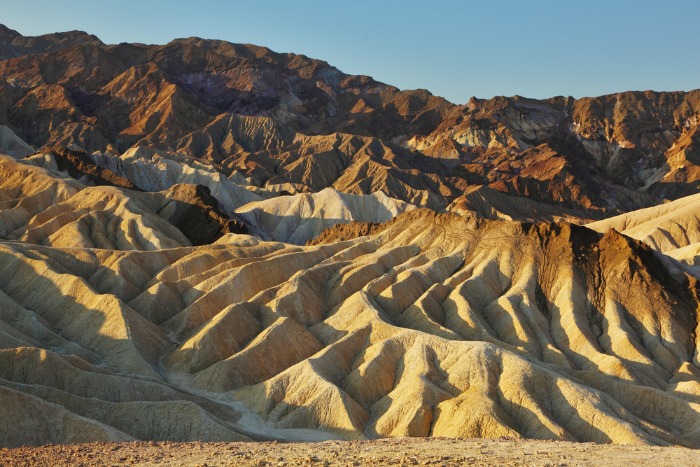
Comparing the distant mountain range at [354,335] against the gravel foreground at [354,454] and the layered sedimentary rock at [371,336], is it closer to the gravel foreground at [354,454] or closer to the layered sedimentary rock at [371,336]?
the layered sedimentary rock at [371,336]

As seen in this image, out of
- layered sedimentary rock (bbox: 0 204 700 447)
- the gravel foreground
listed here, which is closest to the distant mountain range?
layered sedimentary rock (bbox: 0 204 700 447)

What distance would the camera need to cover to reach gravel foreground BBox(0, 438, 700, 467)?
35.0 meters

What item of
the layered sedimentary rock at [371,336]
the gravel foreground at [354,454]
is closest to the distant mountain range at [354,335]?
the layered sedimentary rock at [371,336]

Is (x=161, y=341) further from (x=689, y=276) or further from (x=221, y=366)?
(x=689, y=276)

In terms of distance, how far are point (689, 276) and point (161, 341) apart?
50.5 metres

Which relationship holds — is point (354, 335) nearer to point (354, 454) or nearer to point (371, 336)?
point (371, 336)

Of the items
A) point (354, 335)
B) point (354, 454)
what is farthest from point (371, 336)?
point (354, 454)

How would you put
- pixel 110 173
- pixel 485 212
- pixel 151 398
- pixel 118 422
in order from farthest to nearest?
pixel 485 212 → pixel 110 173 → pixel 151 398 → pixel 118 422

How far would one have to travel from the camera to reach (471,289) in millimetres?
86500

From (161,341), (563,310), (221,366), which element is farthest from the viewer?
(563,310)

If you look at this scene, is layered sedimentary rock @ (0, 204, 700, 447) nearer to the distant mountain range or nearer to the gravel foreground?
the distant mountain range

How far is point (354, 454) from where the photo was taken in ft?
120

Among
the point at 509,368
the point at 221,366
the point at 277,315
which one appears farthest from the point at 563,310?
the point at 221,366

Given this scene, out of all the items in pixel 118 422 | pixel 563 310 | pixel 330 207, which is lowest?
pixel 118 422
